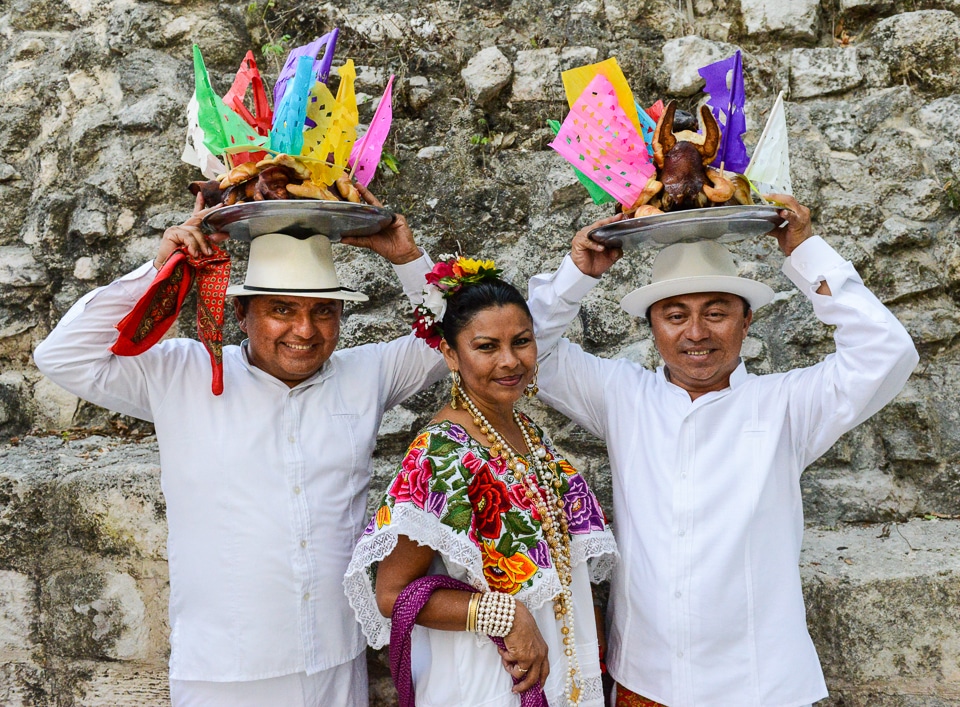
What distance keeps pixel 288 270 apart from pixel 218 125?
0.44m

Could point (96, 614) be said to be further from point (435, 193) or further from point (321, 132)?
point (435, 193)

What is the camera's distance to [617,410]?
2.51 m

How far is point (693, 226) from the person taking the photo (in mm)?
2189

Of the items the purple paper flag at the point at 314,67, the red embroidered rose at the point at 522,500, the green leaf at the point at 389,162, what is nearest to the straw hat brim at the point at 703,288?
the red embroidered rose at the point at 522,500

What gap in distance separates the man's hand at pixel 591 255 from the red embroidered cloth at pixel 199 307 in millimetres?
1091

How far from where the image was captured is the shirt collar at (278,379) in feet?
7.82

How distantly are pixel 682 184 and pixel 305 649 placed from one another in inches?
67.4

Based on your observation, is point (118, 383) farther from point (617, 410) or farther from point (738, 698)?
point (738, 698)

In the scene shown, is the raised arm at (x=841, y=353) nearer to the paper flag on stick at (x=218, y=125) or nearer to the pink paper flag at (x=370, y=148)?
the pink paper flag at (x=370, y=148)

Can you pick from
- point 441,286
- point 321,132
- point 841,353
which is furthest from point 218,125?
point 841,353

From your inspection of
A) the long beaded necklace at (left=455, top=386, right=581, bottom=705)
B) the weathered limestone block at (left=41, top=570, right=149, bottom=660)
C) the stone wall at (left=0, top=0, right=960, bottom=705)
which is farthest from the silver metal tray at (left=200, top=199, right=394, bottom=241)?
the weathered limestone block at (left=41, top=570, right=149, bottom=660)

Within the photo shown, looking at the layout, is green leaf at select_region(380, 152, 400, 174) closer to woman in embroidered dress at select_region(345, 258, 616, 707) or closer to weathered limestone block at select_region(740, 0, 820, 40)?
woman in embroidered dress at select_region(345, 258, 616, 707)

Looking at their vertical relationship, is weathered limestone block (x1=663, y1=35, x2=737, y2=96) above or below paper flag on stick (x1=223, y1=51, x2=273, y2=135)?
above

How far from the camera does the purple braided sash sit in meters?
1.96
